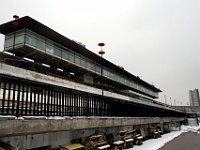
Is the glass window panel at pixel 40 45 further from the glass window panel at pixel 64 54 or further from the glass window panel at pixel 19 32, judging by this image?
the glass window panel at pixel 64 54

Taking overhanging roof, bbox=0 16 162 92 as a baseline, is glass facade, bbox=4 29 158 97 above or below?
below

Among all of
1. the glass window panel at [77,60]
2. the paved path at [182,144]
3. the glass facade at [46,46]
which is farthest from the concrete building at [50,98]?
the paved path at [182,144]

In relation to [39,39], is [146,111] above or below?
below

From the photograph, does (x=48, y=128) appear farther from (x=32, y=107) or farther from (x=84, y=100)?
(x=84, y=100)

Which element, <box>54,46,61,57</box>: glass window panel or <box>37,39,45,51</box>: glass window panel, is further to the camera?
<box>54,46,61,57</box>: glass window panel

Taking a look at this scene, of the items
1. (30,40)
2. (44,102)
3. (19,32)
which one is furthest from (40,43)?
(44,102)

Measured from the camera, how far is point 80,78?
1341 inches

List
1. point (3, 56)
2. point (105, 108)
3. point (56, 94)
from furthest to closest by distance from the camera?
1. point (3, 56)
2. point (105, 108)
3. point (56, 94)

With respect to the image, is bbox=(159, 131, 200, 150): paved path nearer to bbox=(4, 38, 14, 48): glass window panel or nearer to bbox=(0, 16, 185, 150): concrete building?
bbox=(0, 16, 185, 150): concrete building

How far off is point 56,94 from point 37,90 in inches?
38.4

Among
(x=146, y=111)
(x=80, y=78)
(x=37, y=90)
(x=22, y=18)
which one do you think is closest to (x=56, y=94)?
(x=37, y=90)

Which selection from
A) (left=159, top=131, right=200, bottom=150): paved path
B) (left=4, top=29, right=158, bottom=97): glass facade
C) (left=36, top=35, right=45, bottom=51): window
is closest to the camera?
(left=159, top=131, right=200, bottom=150): paved path

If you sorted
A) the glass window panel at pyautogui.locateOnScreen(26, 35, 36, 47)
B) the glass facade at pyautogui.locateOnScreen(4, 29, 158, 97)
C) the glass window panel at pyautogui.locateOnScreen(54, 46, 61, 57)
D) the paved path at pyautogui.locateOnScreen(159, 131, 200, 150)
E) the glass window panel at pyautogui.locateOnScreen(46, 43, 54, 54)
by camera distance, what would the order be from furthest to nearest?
the glass window panel at pyautogui.locateOnScreen(54, 46, 61, 57) → the glass window panel at pyautogui.locateOnScreen(46, 43, 54, 54) → the glass facade at pyautogui.locateOnScreen(4, 29, 158, 97) → the glass window panel at pyautogui.locateOnScreen(26, 35, 36, 47) → the paved path at pyautogui.locateOnScreen(159, 131, 200, 150)

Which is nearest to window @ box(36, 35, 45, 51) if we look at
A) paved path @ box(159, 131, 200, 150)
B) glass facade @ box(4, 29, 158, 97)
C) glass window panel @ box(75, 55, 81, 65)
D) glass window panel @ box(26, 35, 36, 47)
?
glass facade @ box(4, 29, 158, 97)
